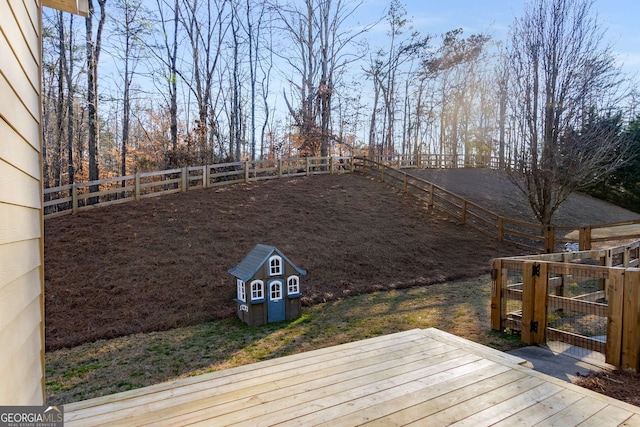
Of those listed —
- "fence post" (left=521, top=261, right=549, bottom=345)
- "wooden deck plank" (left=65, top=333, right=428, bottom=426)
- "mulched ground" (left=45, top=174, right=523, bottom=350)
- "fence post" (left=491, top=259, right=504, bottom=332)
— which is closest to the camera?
"wooden deck plank" (left=65, top=333, right=428, bottom=426)

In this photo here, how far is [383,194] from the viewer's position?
14148 millimetres

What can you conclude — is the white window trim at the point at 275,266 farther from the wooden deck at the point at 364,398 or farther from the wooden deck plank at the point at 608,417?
the wooden deck plank at the point at 608,417

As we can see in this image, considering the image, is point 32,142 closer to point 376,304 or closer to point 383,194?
point 376,304

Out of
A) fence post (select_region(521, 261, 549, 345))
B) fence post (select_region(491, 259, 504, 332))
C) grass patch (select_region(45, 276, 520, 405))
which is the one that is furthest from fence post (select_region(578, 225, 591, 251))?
fence post (select_region(521, 261, 549, 345))

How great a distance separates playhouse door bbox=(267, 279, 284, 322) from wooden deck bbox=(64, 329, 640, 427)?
2532 millimetres

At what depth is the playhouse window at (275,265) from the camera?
217 inches

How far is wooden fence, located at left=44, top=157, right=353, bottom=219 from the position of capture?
389 inches

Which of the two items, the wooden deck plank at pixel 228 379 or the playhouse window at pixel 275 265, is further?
the playhouse window at pixel 275 265

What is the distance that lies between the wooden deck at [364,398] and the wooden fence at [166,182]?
866cm

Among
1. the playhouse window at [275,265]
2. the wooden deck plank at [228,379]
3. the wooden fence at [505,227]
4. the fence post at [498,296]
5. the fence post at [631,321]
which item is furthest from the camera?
the wooden fence at [505,227]

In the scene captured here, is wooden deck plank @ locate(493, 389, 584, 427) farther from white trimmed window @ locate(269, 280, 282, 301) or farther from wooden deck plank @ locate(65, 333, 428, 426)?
white trimmed window @ locate(269, 280, 282, 301)

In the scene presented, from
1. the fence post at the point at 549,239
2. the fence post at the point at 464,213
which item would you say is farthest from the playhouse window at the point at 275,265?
the fence post at the point at 464,213

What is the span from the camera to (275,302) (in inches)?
218

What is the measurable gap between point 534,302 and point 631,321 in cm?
95
